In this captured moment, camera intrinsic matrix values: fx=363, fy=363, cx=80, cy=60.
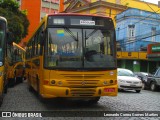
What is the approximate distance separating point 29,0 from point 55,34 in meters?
68.0

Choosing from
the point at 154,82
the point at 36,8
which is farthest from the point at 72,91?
the point at 36,8

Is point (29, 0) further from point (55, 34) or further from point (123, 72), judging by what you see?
point (55, 34)

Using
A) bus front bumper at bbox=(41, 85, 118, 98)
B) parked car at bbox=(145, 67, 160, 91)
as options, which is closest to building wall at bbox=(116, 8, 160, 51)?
parked car at bbox=(145, 67, 160, 91)

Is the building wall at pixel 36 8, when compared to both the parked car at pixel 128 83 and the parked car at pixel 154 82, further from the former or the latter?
the parked car at pixel 128 83

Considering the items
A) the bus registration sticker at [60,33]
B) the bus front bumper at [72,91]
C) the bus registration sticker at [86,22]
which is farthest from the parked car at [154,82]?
the bus registration sticker at [60,33]

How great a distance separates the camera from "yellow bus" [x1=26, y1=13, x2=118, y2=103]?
11.6 meters

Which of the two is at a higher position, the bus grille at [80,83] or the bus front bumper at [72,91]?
the bus grille at [80,83]

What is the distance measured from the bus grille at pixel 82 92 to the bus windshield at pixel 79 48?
0.71 m

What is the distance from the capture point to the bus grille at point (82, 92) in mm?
11539

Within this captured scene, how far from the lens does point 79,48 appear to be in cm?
1187

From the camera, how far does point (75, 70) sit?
38.0 ft

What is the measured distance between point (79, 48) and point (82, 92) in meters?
1.45

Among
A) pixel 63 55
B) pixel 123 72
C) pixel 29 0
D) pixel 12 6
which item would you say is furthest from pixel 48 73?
pixel 29 0

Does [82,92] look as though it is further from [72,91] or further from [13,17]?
[13,17]
